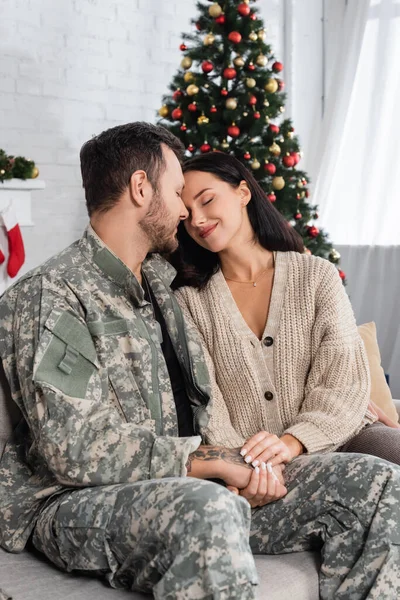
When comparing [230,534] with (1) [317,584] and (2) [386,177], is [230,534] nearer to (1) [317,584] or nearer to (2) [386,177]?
(1) [317,584]

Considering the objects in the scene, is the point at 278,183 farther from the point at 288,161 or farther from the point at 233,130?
the point at 233,130

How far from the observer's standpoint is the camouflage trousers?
4.81 ft

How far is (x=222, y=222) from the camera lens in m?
2.32

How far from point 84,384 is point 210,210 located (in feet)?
2.46

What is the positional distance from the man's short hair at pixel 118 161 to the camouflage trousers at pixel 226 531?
29.8 inches

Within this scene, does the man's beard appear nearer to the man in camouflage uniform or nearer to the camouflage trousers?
the man in camouflage uniform

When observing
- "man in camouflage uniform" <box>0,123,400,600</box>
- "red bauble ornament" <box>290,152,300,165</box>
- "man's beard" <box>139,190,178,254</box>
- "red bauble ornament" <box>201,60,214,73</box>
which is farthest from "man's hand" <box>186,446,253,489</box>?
"red bauble ornament" <box>201,60,214,73</box>

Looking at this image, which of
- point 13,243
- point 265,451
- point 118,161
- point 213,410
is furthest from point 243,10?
point 265,451

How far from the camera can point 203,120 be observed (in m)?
4.14

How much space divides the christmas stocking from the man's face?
241cm

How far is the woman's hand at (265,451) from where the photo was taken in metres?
1.97


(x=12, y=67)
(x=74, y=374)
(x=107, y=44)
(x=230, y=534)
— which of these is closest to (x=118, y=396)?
(x=74, y=374)

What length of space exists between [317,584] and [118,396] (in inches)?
24.3

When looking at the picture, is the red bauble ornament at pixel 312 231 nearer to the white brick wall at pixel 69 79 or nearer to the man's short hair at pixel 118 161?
the white brick wall at pixel 69 79
